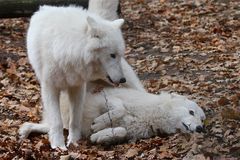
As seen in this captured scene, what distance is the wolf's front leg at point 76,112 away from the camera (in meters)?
6.29

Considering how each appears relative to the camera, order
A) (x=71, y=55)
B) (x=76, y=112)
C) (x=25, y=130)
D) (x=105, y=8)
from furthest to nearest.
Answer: (x=105, y=8) < (x=25, y=130) < (x=76, y=112) < (x=71, y=55)

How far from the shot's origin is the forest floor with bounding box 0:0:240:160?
5.46 metres

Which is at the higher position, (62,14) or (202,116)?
(62,14)

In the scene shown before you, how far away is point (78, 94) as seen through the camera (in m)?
6.28

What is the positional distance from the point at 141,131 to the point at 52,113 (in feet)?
3.33

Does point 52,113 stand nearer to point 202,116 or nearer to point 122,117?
point 122,117

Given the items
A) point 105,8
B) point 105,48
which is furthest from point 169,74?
point 105,48

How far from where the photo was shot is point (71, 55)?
5.54 m

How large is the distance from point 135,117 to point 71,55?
3.80ft

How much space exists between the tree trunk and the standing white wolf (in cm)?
544

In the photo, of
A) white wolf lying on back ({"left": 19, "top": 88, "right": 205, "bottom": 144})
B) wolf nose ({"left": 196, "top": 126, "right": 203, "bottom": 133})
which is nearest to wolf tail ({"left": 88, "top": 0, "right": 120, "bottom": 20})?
white wolf lying on back ({"left": 19, "top": 88, "right": 205, "bottom": 144})

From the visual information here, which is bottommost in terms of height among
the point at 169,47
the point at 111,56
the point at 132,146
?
the point at 169,47

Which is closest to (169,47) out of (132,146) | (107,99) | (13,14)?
(13,14)

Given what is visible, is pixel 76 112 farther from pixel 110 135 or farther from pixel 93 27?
pixel 93 27
